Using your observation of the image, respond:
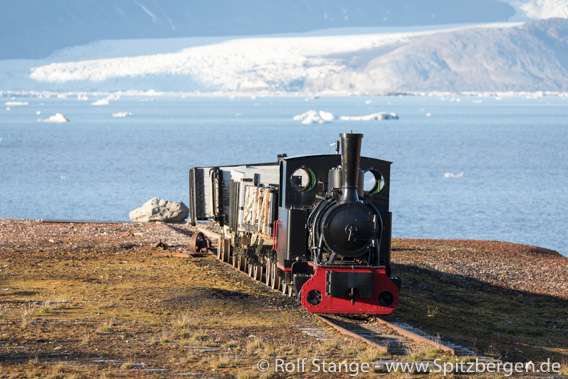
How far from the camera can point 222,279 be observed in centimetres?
2072

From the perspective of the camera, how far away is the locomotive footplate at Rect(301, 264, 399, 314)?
15.4 metres

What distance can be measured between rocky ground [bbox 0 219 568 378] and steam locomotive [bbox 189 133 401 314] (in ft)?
2.43

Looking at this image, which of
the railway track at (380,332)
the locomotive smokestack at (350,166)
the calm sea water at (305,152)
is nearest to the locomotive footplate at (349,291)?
the railway track at (380,332)

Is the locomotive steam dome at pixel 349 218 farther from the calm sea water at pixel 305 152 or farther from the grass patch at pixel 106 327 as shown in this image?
the calm sea water at pixel 305 152

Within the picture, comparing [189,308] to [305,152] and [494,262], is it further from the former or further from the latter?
[305,152]

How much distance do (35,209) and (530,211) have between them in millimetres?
33268

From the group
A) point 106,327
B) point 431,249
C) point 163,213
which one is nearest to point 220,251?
point 431,249

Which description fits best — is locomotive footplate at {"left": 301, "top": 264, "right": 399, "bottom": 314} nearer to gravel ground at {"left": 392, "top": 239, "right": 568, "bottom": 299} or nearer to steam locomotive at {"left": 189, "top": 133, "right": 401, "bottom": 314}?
steam locomotive at {"left": 189, "top": 133, "right": 401, "bottom": 314}

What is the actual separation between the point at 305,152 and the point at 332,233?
290 ft

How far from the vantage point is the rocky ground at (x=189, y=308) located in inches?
498

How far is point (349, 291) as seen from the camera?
15.5m

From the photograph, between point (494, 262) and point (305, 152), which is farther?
point (305, 152)

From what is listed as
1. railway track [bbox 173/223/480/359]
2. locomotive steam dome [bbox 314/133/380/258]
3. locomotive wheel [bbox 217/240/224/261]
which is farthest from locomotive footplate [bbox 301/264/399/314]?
locomotive wheel [bbox 217/240/224/261]

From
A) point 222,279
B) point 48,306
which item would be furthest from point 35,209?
point 48,306
